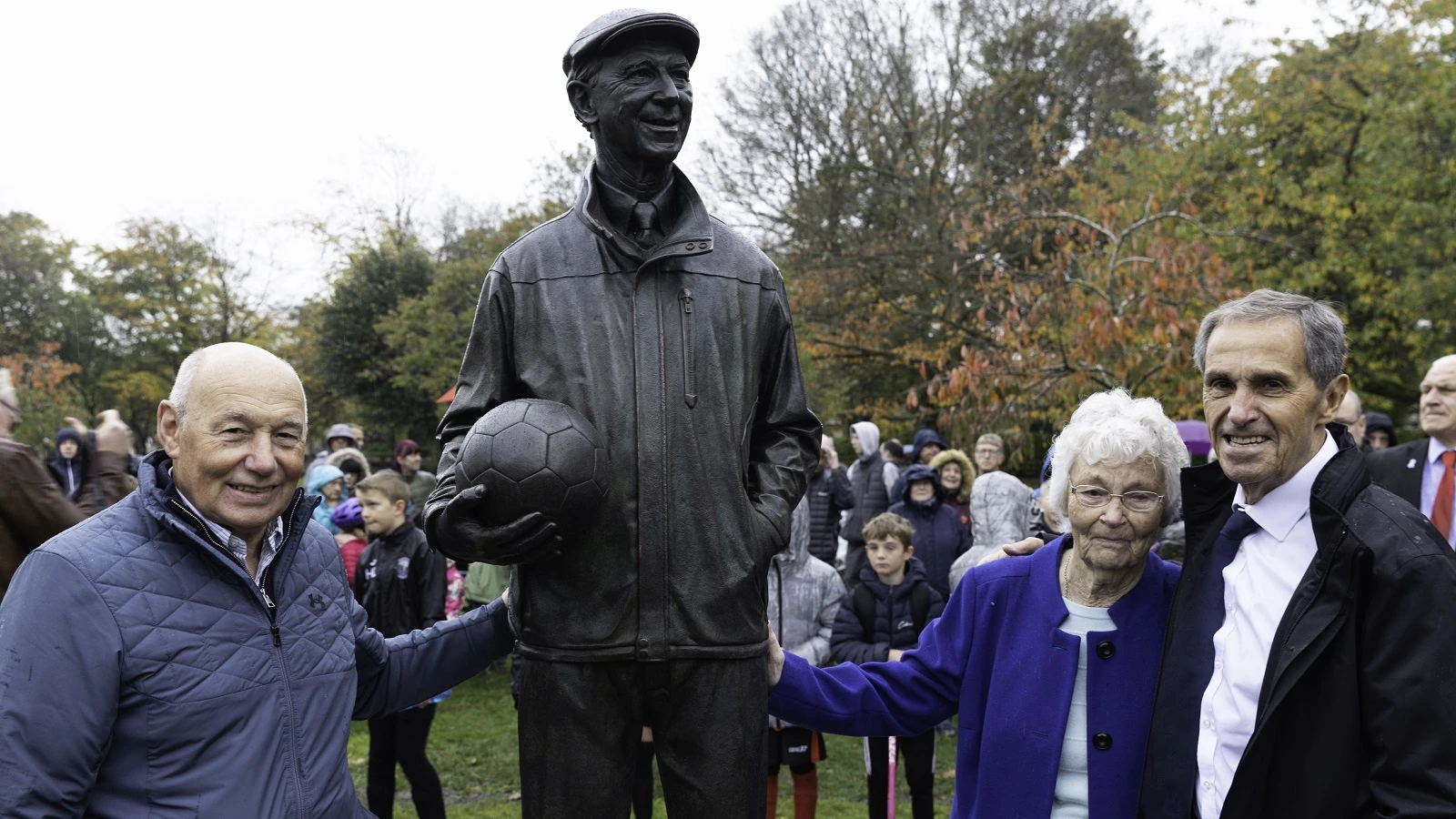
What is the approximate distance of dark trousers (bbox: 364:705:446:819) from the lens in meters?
5.83

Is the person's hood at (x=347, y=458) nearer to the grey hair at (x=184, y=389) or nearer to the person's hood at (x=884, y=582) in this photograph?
the person's hood at (x=884, y=582)

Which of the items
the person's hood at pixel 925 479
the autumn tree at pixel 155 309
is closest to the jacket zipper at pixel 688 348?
the person's hood at pixel 925 479

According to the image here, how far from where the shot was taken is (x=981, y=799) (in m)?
2.99

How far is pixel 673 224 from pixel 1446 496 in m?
5.13

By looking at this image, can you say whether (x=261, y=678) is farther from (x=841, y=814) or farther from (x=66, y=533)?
(x=841, y=814)

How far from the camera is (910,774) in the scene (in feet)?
20.1

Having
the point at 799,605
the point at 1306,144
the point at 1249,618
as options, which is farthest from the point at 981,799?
the point at 1306,144

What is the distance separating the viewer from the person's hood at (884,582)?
634cm

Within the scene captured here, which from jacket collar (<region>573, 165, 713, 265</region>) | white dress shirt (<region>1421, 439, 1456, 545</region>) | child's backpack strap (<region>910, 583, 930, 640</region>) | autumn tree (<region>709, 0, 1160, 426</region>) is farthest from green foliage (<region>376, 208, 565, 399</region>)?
jacket collar (<region>573, 165, 713, 265</region>)

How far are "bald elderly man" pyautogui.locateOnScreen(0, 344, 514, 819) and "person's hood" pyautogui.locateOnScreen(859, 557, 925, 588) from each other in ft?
12.9

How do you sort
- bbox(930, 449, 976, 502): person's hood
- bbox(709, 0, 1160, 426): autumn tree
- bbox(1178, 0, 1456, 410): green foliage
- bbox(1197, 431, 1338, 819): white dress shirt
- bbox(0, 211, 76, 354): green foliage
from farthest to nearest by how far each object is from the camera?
bbox(0, 211, 76, 354): green foliage → bbox(709, 0, 1160, 426): autumn tree → bbox(1178, 0, 1456, 410): green foliage → bbox(930, 449, 976, 502): person's hood → bbox(1197, 431, 1338, 819): white dress shirt

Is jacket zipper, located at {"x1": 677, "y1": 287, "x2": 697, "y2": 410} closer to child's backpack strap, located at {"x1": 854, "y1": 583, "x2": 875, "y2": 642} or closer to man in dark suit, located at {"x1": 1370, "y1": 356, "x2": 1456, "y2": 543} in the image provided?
child's backpack strap, located at {"x1": 854, "y1": 583, "x2": 875, "y2": 642}

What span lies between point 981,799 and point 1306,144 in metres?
17.6

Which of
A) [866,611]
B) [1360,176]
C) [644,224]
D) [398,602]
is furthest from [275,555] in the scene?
[1360,176]
